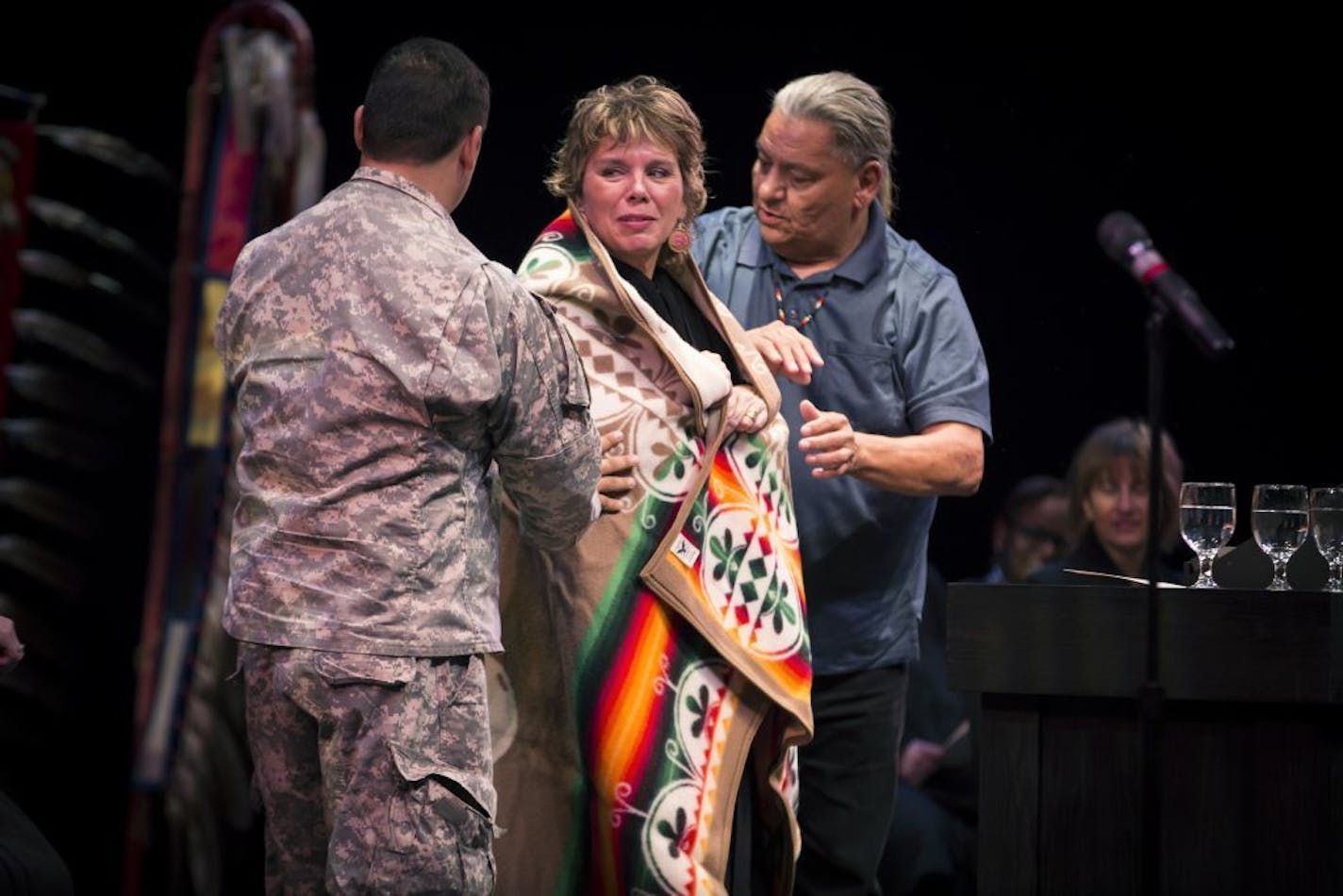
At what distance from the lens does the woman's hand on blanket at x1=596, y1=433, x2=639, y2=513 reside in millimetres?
2465

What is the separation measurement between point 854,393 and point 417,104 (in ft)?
3.74

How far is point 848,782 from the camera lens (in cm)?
297

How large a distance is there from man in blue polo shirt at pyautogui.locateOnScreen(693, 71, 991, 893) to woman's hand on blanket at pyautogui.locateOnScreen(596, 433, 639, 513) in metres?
0.56

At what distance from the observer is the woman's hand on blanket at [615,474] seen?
2465 mm

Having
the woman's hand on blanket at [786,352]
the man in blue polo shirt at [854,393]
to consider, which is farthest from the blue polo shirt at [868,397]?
the woman's hand on blanket at [786,352]

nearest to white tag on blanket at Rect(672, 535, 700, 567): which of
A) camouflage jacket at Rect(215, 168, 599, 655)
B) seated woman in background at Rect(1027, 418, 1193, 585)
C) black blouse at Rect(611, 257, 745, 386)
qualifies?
black blouse at Rect(611, 257, 745, 386)

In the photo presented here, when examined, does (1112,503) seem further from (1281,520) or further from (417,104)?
(417,104)

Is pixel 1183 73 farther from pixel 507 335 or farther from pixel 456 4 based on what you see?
pixel 507 335

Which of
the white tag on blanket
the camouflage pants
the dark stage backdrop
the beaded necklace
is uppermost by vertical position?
the dark stage backdrop

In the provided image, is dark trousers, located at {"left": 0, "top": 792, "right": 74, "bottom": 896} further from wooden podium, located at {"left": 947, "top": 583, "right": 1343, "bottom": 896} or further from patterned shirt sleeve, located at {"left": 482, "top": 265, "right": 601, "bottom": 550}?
wooden podium, located at {"left": 947, "top": 583, "right": 1343, "bottom": 896}

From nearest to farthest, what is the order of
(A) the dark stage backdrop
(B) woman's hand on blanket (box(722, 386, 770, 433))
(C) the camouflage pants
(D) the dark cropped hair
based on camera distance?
(C) the camouflage pants
(D) the dark cropped hair
(B) woman's hand on blanket (box(722, 386, 770, 433))
(A) the dark stage backdrop

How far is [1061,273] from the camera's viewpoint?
14.7 ft

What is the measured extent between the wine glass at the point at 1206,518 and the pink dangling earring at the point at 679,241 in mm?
809

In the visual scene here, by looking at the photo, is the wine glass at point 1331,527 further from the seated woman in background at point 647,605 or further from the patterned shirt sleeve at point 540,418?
the patterned shirt sleeve at point 540,418
